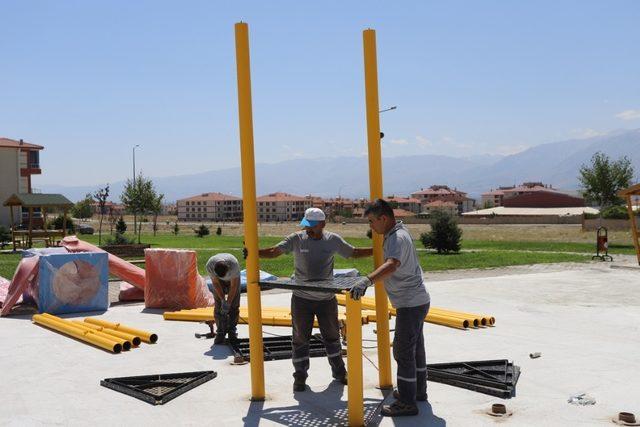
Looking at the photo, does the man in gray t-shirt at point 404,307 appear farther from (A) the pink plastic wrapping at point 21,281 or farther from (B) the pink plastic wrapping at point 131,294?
(B) the pink plastic wrapping at point 131,294

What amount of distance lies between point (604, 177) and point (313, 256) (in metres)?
56.7

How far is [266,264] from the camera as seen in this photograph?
937 inches

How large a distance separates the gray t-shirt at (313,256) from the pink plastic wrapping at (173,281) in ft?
20.4

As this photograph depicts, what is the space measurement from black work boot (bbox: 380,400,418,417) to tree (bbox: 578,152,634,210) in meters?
55.7

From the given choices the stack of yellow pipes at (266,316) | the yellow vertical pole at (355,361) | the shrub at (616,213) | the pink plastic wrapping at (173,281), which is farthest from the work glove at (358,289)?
the shrub at (616,213)

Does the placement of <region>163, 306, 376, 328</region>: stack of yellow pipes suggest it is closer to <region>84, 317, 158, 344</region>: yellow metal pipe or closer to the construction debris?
<region>84, 317, 158, 344</region>: yellow metal pipe

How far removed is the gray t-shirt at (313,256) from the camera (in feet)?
21.7

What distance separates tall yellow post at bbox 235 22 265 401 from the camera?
Answer: 614 centimetres

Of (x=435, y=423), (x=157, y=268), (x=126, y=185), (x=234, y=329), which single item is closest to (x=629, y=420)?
(x=435, y=423)

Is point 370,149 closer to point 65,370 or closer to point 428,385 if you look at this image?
point 428,385

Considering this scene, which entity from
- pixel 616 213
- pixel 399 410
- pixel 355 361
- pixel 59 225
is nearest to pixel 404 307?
pixel 355 361

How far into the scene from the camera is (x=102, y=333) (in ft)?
31.1

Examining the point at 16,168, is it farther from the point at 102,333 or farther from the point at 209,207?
the point at 209,207

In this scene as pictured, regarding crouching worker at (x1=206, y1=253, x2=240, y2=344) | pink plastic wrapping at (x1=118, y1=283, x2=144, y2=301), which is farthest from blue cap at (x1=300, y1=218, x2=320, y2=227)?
pink plastic wrapping at (x1=118, y1=283, x2=144, y2=301)
